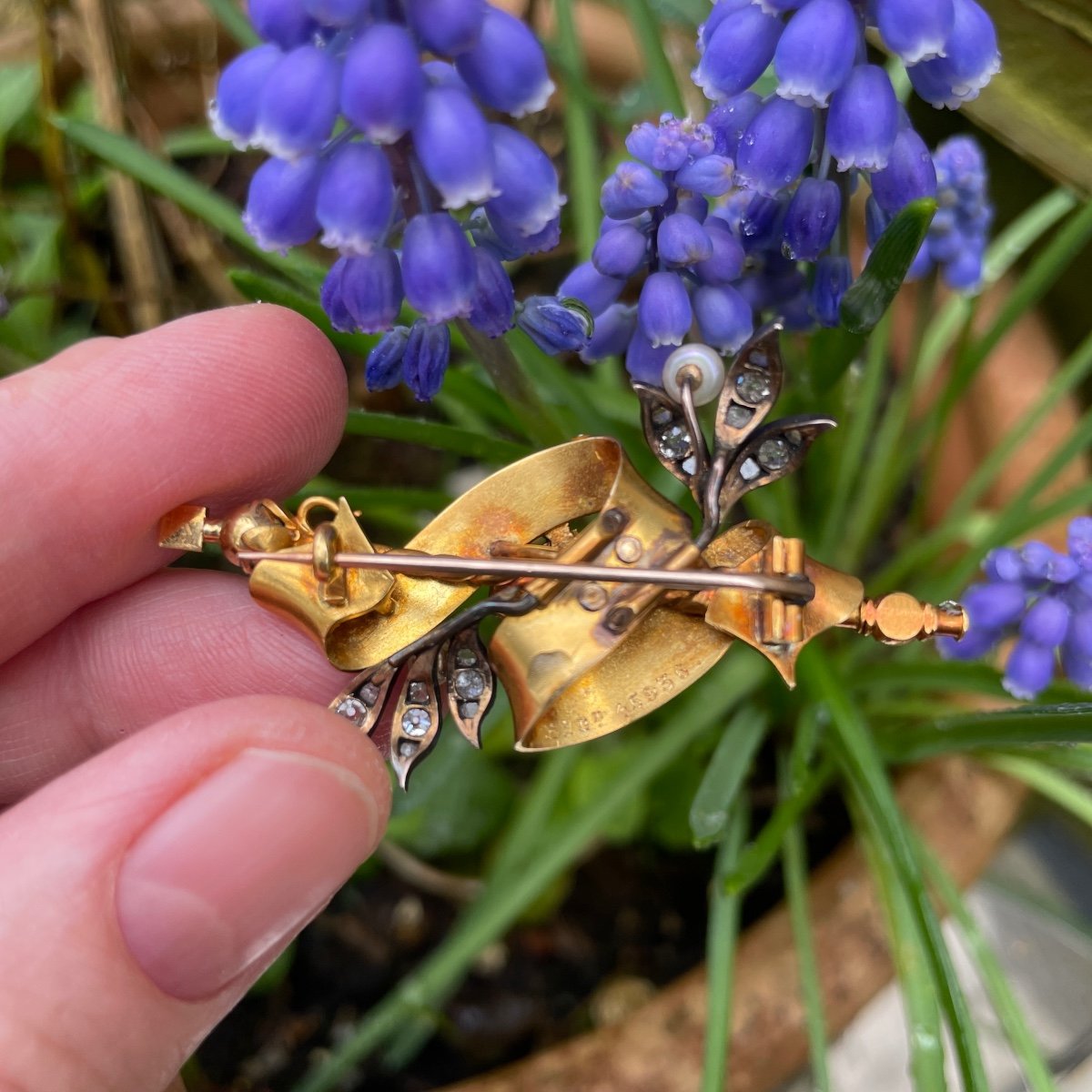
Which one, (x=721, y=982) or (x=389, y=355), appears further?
(x=721, y=982)

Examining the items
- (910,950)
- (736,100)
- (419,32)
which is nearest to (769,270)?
(736,100)

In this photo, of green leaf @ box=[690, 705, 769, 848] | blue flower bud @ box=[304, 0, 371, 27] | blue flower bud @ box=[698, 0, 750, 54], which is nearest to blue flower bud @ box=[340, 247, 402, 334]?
blue flower bud @ box=[304, 0, 371, 27]

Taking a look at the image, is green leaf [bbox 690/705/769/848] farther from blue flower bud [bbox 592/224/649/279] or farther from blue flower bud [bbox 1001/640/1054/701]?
blue flower bud [bbox 592/224/649/279]

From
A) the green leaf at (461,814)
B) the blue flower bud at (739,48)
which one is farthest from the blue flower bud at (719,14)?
the green leaf at (461,814)

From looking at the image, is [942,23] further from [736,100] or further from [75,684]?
[75,684]

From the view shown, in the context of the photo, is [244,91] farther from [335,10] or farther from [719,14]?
[719,14]

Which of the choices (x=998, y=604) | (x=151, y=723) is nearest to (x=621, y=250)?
(x=998, y=604)
